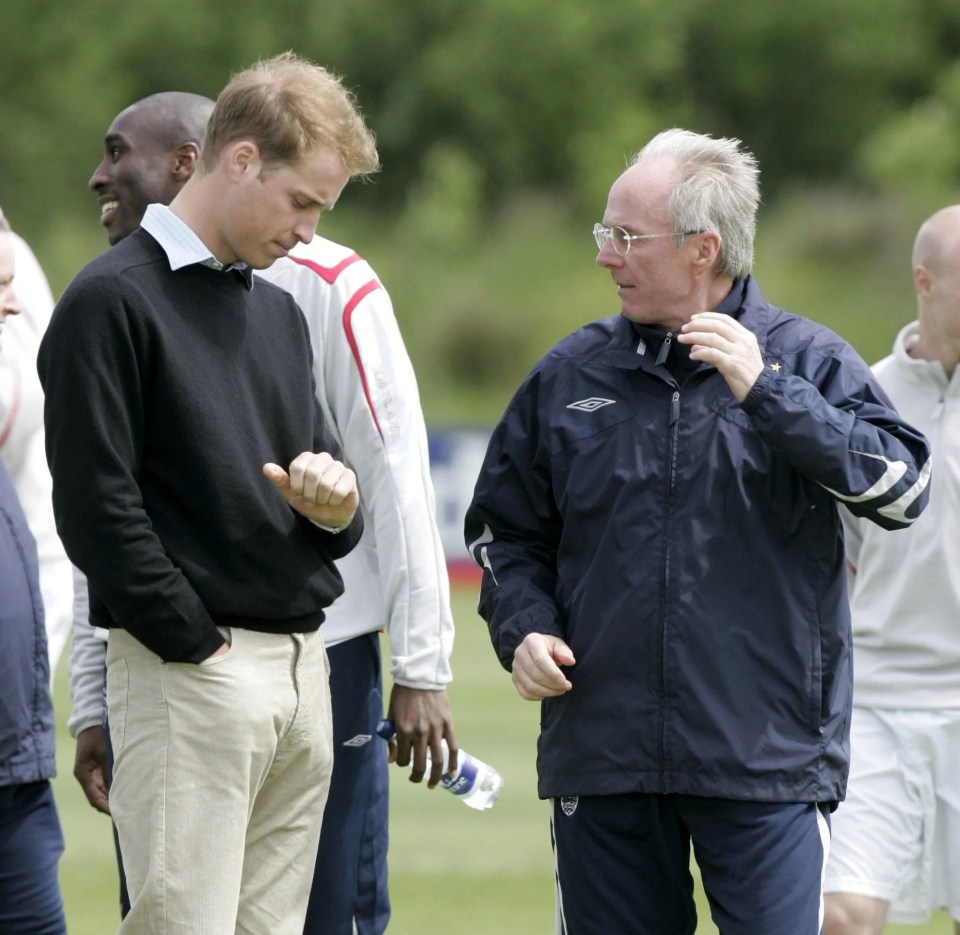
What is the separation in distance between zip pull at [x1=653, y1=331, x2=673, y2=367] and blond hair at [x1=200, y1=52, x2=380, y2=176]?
29.0 inches

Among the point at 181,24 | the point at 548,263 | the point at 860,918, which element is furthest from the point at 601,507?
the point at 181,24

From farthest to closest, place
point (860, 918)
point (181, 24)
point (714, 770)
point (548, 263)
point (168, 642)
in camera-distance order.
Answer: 1. point (181, 24)
2. point (548, 263)
3. point (860, 918)
4. point (714, 770)
5. point (168, 642)

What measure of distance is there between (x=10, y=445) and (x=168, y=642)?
1.75m

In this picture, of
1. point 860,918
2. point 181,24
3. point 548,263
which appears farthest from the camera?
point 181,24

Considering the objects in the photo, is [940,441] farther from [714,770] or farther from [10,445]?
[10,445]

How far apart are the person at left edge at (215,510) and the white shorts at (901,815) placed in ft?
6.06

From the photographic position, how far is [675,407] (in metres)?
3.90

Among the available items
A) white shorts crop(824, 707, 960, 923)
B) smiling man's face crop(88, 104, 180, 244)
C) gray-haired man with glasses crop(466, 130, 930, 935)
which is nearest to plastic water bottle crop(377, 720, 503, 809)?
gray-haired man with glasses crop(466, 130, 930, 935)

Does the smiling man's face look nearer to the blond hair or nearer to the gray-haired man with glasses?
the blond hair

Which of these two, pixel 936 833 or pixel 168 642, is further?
pixel 936 833

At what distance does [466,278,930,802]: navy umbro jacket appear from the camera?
3.78 metres

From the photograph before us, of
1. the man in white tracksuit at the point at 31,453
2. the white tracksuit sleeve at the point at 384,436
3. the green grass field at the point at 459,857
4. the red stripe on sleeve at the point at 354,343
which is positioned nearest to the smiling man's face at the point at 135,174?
the white tracksuit sleeve at the point at 384,436

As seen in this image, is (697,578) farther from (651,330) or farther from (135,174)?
(135,174)

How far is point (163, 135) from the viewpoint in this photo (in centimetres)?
439
